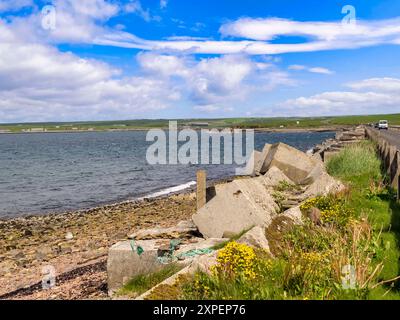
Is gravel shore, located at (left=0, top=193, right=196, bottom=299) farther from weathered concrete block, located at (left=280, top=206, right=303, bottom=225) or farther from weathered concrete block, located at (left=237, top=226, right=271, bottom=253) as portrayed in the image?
weathered concrete block, located at (left=280, top=206, right=303, bottom=225)

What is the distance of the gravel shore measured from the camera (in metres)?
10.9

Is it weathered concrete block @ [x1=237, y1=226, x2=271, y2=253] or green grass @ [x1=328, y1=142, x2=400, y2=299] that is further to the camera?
weathered concrete block @ [x1=237, y1=226, x2=271, y2=253]

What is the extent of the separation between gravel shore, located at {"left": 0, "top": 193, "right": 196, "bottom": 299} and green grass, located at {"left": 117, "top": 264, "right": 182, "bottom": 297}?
1384 mm

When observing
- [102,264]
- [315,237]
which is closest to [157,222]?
[102,264]

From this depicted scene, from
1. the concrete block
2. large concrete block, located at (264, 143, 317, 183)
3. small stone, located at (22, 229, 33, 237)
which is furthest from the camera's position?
small stone, located at (22, 229, 33, 237)

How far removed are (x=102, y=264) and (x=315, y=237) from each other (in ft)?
20.7

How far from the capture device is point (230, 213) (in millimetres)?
10578

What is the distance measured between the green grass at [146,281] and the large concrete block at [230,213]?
8.73 feet

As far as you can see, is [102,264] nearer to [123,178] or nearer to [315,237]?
[315,237]

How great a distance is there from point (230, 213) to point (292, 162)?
32.3ft

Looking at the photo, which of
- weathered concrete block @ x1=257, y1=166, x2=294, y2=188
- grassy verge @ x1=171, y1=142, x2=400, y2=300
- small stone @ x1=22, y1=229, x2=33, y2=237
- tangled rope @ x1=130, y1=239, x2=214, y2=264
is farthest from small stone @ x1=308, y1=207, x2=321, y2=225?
small stone @ x1=22, y1=229, x2=33, y2=237

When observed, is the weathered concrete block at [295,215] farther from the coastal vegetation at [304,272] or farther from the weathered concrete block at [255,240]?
the weathered concrete block at [255,240]
